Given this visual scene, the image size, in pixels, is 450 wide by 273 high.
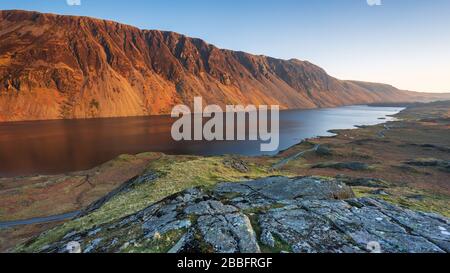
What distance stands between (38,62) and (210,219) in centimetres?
22078

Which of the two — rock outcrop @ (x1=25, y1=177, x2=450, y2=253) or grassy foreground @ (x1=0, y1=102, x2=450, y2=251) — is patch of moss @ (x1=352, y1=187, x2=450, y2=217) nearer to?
grassy foreground @ (x1=0, y1=102, x2=450, y2=251)

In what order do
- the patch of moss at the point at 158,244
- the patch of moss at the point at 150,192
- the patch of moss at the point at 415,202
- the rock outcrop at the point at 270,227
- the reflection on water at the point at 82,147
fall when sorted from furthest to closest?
1. the reflection on water at the point at 82,147
2. the patch of moss at the point at 415,202
3. the patch of moss at the point at 150,192
4. the patch of moss at the point at 158,244
5. the rock outcrop at the point at 270,227

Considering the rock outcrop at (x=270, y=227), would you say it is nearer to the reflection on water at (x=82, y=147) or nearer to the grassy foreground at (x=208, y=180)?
the grassy foreground at (x=208, y=180)

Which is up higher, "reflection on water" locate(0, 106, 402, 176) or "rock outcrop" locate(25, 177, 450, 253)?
"rock outcrop" locate(25, 177, 450, 253)

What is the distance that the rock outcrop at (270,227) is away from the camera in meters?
12.2

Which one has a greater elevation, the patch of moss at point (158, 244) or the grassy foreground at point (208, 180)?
the patch of moss at point (158, 244)

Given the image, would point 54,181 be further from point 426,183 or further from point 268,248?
point 426,183

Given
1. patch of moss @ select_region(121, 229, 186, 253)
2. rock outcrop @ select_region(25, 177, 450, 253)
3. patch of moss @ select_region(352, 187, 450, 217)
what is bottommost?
patch of moss @ select_region(352, 187, 450, 217)

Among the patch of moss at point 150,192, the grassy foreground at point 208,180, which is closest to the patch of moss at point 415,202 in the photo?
the grassy foreground at point 208,180

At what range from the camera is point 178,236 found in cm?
1315

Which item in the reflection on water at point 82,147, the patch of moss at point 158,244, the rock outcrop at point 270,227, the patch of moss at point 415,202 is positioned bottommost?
the reflection on water at point 82,147

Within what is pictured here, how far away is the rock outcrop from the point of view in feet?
40.0

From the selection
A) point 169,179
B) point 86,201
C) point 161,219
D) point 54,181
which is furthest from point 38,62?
point 161,219

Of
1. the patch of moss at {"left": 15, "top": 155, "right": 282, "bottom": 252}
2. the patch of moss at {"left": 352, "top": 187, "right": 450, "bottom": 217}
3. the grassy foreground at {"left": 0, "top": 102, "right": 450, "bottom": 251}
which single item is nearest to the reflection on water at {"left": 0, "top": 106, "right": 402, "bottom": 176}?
the grassy foreground at {"left": 0, "top": 102, "right": 450, "bottom": 251}
